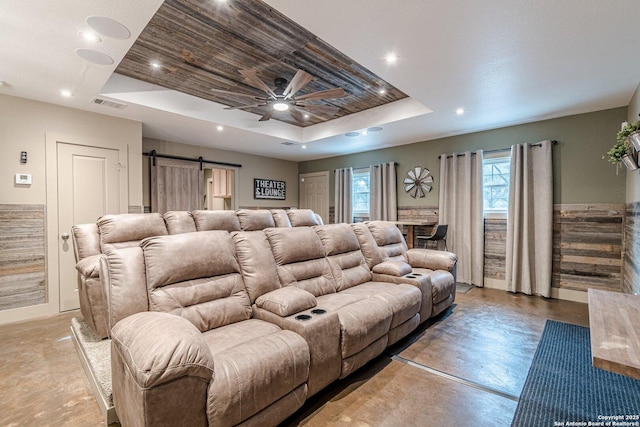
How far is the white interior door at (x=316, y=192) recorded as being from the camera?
731cm

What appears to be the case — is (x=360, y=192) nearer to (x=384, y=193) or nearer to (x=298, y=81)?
(x=384, y=193)

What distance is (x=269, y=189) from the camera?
7129mm

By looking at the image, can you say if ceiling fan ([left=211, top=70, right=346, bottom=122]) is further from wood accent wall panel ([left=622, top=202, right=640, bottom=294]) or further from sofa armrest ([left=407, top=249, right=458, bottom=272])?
wood accent wall panel ([left=622, top=202, right=640, bottom=294])

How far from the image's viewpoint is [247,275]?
222 centimetres

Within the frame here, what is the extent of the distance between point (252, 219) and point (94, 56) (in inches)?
77.5

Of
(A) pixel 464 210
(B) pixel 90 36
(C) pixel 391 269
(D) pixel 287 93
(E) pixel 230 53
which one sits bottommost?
(C) pixel 391 269

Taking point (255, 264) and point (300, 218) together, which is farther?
point (300, 218)

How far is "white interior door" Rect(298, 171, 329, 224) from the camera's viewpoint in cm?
731

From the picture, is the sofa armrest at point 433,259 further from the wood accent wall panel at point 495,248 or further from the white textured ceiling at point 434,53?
the white textured ceiling at point 434,53

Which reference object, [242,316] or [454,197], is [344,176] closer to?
[454,197]

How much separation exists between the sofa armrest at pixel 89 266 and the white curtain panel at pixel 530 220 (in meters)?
5.19

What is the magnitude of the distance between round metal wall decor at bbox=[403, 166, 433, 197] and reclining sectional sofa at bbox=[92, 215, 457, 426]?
2871mm

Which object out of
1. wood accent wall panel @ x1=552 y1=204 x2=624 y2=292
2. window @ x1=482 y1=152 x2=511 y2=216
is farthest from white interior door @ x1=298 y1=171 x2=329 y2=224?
wood accent wall panel @ x1=552 y1=204 x2=624 y2=292

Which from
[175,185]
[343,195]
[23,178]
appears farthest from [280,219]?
[343,195]
